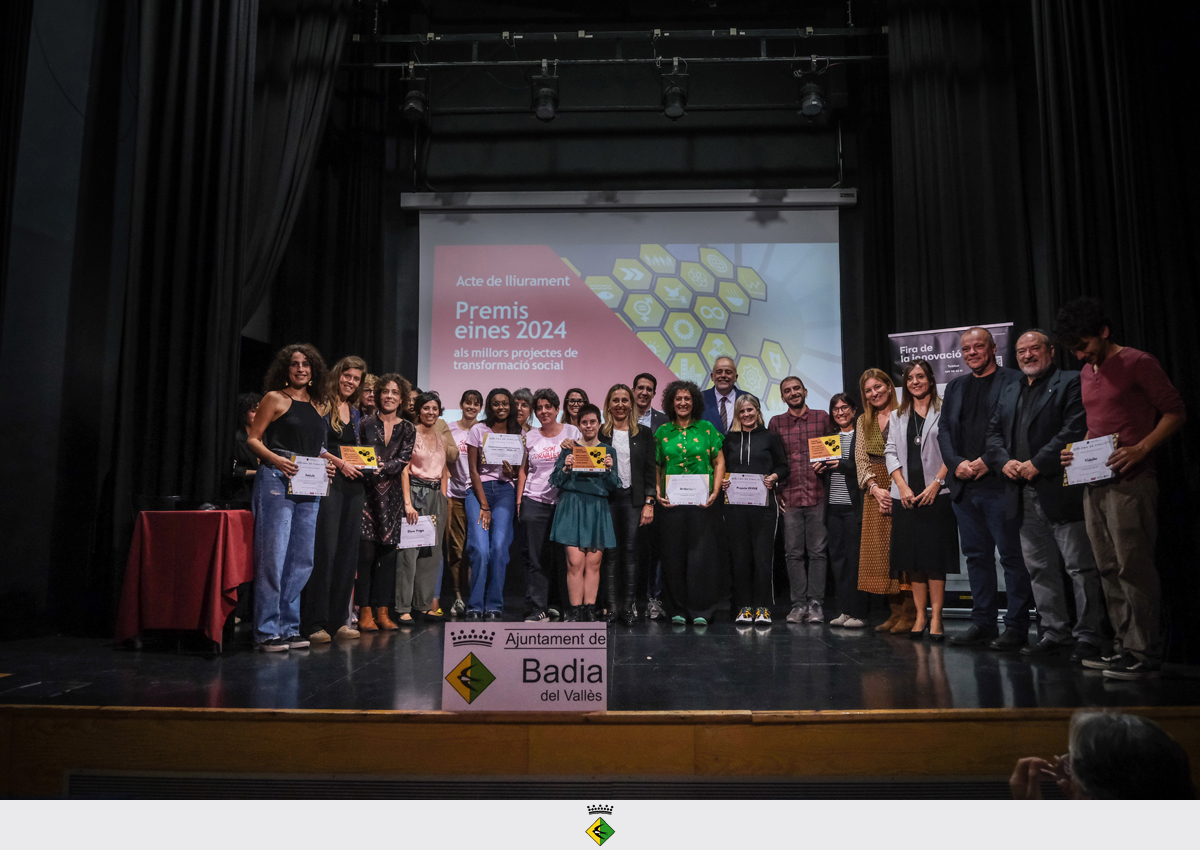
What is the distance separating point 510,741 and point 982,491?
251 centimetres

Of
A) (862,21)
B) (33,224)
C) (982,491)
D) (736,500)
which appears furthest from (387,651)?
(862,21)

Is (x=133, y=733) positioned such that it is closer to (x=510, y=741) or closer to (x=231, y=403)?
(x=510, y=741)

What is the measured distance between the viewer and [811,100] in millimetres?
6078

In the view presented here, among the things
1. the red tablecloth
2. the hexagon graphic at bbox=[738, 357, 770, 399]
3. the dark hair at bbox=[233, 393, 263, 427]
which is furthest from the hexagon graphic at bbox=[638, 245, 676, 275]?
the red tablecloth

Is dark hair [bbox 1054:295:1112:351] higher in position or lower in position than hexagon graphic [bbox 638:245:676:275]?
lower

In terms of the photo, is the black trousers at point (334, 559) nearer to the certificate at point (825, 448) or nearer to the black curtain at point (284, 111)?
the black curtain at point (284, 111)

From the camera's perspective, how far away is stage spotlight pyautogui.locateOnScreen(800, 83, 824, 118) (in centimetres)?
608

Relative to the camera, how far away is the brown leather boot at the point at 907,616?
3920 mm

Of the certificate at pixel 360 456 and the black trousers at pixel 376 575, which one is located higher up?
the certificate at pixel 360 456

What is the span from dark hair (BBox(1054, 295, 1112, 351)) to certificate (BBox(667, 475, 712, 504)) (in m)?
1.82

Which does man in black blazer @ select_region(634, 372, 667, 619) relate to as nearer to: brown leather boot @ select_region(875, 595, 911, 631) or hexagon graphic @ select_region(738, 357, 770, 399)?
brown leather boot @ select_region(875, 595, 911, 631)

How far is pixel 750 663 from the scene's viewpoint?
2.96 meters

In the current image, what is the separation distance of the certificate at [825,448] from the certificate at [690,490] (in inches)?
24.4

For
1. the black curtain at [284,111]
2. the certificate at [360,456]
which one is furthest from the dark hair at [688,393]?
the black curtain at [284,111]
